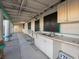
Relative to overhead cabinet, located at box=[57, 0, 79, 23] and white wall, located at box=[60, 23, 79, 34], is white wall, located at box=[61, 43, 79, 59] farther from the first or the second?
overhead cabinet, located at box=[57, 0, 79, 23]

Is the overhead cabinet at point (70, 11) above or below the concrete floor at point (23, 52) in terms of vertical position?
above

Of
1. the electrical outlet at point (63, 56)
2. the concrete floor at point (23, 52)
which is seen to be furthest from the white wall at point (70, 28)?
the concrete floor at point (23, 52)

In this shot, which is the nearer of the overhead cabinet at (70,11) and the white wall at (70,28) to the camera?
the overhead cabinet at (70,11)

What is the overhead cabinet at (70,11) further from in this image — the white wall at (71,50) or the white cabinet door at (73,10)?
the white wall at (71,50)

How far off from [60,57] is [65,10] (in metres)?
1.66

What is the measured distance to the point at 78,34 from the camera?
264cm

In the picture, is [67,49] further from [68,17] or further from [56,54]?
[68,17]

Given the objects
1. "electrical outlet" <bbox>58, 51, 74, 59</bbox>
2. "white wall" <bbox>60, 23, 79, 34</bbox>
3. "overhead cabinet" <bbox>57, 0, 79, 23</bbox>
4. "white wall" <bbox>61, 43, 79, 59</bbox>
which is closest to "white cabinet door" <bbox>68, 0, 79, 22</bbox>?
"overhead cabinet" <bbox>57, 0, 79, 23</bbox>

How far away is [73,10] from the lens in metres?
2.65

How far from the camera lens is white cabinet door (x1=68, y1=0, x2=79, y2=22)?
8.16 feet

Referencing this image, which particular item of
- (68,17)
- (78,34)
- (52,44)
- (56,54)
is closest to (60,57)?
(56,54)

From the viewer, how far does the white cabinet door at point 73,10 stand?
2.49 meters

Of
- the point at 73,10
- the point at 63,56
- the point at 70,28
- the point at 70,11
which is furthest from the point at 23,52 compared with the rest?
the point at 73,10

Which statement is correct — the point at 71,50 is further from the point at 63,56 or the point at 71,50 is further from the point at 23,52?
the point at 23,52
